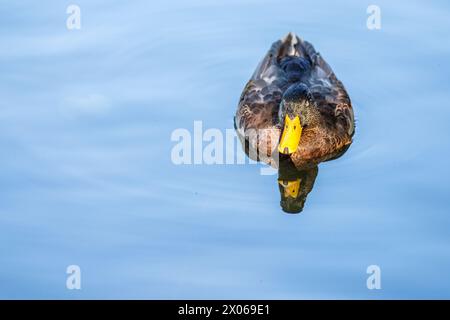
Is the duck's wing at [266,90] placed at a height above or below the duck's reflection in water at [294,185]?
above

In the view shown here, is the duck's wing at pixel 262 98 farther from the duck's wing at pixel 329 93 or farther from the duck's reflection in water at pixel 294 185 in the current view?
the duck's reflection in water at pixel 294 185

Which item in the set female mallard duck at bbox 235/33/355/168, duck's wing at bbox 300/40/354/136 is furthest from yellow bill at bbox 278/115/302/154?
duck's wing at bbox 300/40/354/136

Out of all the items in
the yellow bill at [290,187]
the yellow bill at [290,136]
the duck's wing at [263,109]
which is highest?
the duck's wing at [263,109]

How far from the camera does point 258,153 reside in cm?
1110

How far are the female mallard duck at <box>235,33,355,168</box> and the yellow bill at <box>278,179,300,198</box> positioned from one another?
1.11 ft

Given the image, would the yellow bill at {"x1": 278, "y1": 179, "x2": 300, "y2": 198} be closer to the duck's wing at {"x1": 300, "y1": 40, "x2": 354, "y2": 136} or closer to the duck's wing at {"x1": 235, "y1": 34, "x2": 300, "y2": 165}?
the duck's wing at {"x1": 235, "y1": 34, "x2": 300, "y2": 165}

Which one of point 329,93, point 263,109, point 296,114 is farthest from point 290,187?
point 329,93

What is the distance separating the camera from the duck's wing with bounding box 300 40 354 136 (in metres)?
11.3

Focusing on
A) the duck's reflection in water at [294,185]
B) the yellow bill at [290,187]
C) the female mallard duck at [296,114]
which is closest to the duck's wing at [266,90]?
the female mallard duck at [296,114]

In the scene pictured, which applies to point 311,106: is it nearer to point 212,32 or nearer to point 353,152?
point 353,152

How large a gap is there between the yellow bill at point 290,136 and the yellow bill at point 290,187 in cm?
34

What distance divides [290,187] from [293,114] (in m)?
0.82

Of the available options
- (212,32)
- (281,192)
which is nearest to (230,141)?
(281,192)

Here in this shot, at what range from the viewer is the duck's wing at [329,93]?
1126 centimetres
